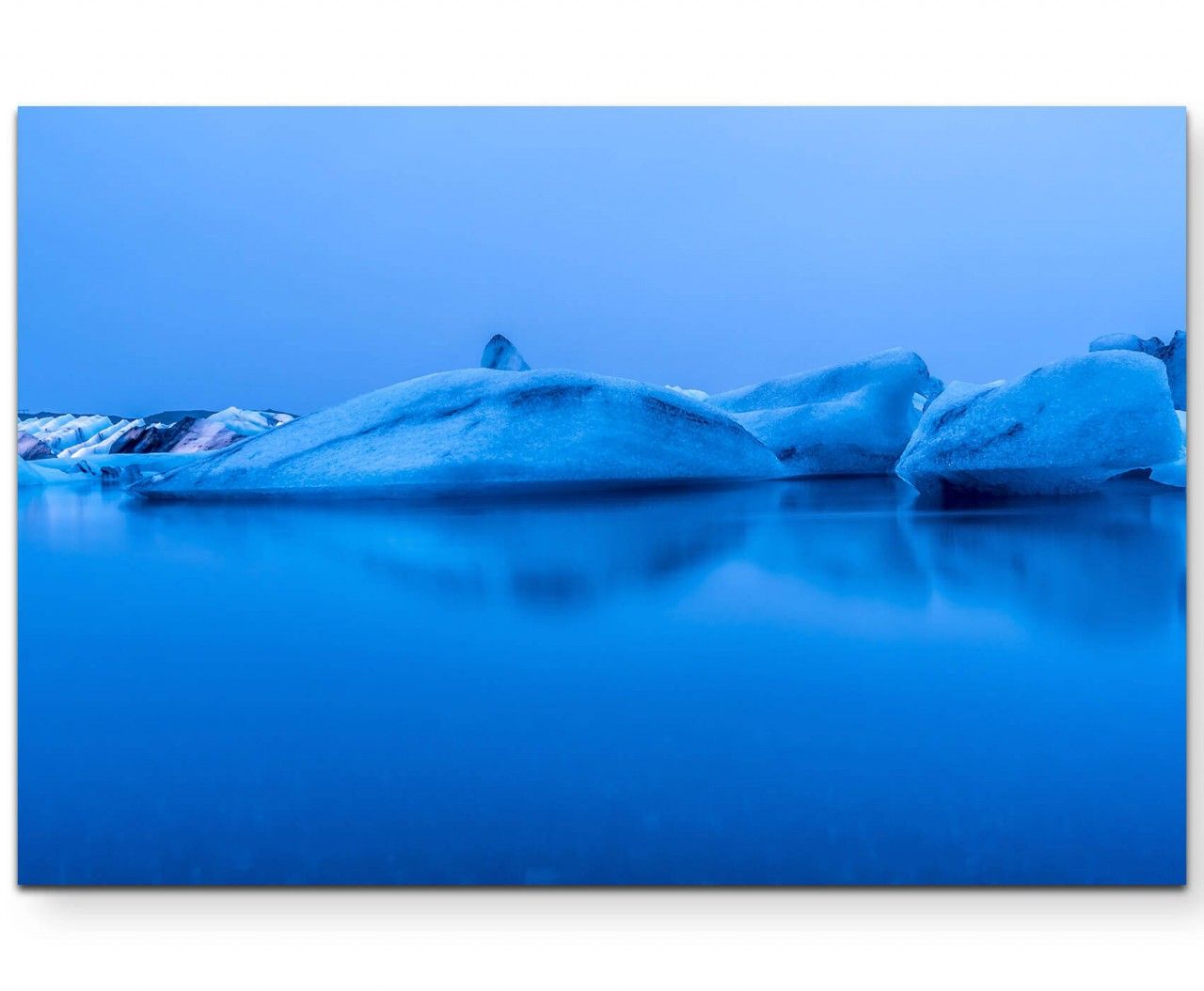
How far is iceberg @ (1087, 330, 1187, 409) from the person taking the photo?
157cm

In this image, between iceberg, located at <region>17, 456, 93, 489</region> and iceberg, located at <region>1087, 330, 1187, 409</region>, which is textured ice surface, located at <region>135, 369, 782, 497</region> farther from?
iceberg, located at <region>1087, 330, 1187, 409</region>

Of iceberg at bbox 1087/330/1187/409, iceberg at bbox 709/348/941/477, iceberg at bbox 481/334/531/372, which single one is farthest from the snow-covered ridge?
iceberg at bbox 1087/330/1187/409

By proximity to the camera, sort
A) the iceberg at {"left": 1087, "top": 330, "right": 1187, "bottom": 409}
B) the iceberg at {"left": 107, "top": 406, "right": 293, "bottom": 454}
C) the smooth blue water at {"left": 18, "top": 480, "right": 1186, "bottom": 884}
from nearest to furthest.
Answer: the smooth blue water at {"left": 18, "top": 480, "right": 1186, "bottom": 884}
the iceberg at {"left": 1087, "top": 330, "right": 1187, "bottom": 409}
the iceberg at {"left": 107, "top": 406, "right": 293, "bottom": 454}

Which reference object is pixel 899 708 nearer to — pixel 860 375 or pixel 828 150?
pixel 860 375

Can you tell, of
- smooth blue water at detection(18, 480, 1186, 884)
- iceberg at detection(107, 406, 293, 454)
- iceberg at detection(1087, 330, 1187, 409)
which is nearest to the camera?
smooth blue water at detection(18, 480, 1186, 884)

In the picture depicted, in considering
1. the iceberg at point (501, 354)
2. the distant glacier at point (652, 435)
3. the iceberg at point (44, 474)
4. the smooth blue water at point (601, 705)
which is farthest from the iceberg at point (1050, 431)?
the iceberg at point (44, 474)

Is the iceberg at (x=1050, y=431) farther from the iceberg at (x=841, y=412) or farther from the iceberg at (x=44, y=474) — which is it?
the iceberg at (x=44, y=474)

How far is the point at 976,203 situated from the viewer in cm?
164

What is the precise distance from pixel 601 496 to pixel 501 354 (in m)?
0.34

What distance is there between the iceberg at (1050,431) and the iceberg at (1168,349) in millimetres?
13

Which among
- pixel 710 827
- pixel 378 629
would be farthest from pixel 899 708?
pixel 378 629

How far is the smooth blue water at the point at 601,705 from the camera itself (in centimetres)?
147

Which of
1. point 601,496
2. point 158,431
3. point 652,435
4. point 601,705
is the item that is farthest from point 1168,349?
point 158,431
